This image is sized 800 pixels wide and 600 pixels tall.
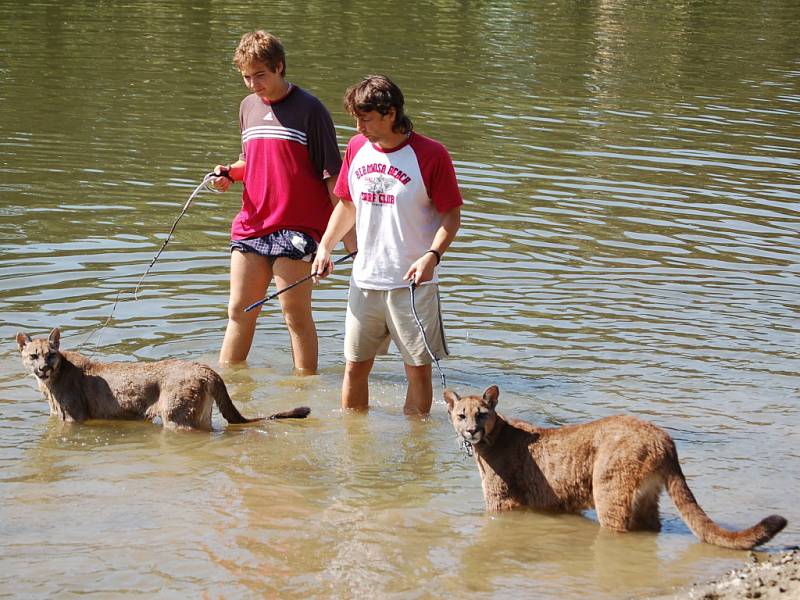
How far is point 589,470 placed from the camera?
6590mm

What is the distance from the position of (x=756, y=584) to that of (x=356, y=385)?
11.4ft

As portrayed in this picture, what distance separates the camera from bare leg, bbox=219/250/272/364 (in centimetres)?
876

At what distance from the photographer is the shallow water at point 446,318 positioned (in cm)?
635

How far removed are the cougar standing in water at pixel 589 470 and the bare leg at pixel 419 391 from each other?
38.9 inches

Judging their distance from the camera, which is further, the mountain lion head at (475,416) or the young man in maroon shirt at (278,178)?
the young man in maroon shirt at (278,178)

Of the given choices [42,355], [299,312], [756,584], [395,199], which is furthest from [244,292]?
[756,584]

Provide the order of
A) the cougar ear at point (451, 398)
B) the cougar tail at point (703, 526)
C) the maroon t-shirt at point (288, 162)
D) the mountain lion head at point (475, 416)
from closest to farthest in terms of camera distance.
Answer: the cougar tail at point (703, 526) < the mountain lion head at point (475, 416) < the cougar ear at point (451, 398) < the maroon t-shirt at point (288, 162)

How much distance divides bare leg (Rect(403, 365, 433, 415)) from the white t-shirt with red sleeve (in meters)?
0.71

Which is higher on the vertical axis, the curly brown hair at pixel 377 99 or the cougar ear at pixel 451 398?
the curly brown hair at pixel 377 99

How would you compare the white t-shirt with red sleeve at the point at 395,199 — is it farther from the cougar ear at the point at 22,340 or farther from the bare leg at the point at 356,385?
the cougar ear at the point at 22,340

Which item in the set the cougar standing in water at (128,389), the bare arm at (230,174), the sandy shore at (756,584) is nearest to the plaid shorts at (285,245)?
the bare arm at (230,174)

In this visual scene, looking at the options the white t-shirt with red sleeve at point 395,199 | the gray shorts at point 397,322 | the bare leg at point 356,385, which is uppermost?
the white t-shirt with red sleeve at point 395,199

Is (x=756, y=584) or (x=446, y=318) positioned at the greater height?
(x=446, y=318)

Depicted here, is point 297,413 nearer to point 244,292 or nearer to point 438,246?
point 244,292
